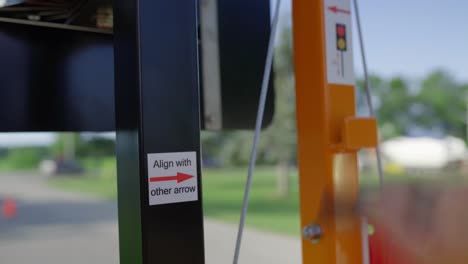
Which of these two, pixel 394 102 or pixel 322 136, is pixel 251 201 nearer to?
pixel 322 136

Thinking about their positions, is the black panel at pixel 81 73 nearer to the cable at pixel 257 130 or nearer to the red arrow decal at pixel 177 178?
the cable at pixel 257 130

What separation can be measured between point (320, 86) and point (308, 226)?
1.31 ft

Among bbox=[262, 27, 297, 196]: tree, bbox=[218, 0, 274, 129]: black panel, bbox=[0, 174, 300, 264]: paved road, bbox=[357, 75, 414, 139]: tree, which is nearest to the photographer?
bbox=[218, 0, 274, 129]: black panel

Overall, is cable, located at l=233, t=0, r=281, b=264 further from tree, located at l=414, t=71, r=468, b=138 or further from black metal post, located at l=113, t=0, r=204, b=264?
tree, located at l=414, t=71, r=468, b=138

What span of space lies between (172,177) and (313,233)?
1.41 ft

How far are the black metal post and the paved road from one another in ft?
20.8

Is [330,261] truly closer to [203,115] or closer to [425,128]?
[203,115]

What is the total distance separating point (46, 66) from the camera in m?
1.94

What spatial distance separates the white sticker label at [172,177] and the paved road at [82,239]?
6.33 m

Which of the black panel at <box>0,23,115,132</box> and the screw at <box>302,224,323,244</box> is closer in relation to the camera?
the screw at <box>302,224,323,244</box>

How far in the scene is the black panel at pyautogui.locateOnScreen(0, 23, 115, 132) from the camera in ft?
6.11

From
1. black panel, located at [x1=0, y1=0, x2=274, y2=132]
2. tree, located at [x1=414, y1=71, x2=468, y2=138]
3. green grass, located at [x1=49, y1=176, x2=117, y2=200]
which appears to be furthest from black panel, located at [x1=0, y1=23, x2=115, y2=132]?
tree, located at [x1=414, y1=71, x2=468, y2=138]

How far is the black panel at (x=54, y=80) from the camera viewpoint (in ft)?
6.11

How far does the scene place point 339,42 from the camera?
1.46 metres
